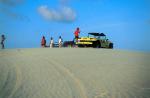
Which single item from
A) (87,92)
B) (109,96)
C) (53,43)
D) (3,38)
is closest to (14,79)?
(87,92)

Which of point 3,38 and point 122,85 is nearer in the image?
point 122,85

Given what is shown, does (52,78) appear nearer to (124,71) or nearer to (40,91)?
(40,91)

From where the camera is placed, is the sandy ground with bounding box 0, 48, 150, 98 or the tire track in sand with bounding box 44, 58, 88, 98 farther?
the tire track in sand with bounding box 44, 58, 88, 98

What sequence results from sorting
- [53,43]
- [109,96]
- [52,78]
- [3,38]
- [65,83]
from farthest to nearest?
1. [53,43]
2. [3,38]
3. [52,78]
4. [65,83]
5. [109,96]

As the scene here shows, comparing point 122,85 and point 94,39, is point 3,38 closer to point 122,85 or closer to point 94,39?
point 94,39

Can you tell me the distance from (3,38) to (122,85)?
1037 inches

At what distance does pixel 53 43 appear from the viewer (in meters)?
45.9

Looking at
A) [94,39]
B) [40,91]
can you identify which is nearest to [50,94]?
[40,91]

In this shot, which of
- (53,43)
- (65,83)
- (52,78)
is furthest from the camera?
(53,43)

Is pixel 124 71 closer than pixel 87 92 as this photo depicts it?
No

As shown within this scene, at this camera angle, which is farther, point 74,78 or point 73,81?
point 74,78

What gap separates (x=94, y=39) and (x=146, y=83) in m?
23.9

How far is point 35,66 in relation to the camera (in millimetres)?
19219

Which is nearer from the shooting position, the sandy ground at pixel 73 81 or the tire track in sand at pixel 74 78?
the sandy ground at pixel 73 81
